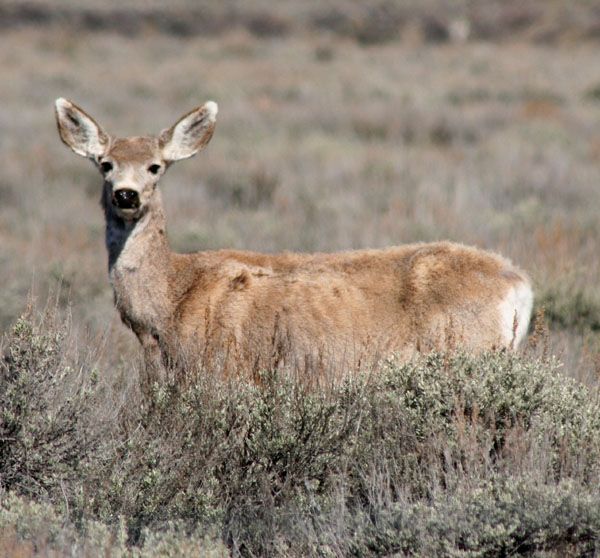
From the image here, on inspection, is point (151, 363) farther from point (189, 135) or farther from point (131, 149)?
point (189, 135)

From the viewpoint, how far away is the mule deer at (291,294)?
20.3ft

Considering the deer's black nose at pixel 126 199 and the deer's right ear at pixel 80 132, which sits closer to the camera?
the deer's black nose at pixel 126 199

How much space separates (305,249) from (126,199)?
532 cm

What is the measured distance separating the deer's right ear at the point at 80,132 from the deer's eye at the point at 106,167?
0.14 m

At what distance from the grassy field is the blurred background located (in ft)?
0.22

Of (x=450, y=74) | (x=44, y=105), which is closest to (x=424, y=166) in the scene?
(x=44, y=105)

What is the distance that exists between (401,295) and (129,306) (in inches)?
64.1

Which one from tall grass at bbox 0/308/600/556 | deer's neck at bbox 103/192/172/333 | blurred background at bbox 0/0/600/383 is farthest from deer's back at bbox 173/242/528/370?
blurred background at bbox 0/0/600/383

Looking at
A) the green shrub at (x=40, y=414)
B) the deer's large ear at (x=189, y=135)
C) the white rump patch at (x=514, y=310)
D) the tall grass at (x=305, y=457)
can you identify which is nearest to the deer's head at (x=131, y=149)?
the deer's large ear at (x=189, y=135)

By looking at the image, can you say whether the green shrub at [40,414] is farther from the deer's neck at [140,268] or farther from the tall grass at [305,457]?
the deer's neck at [140,268]

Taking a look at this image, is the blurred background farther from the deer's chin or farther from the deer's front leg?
the deer's chin

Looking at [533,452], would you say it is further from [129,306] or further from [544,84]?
[544,84]

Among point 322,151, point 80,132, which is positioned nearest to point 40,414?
point 80,132

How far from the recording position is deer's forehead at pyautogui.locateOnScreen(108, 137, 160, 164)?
Result: 6426 millimetres
